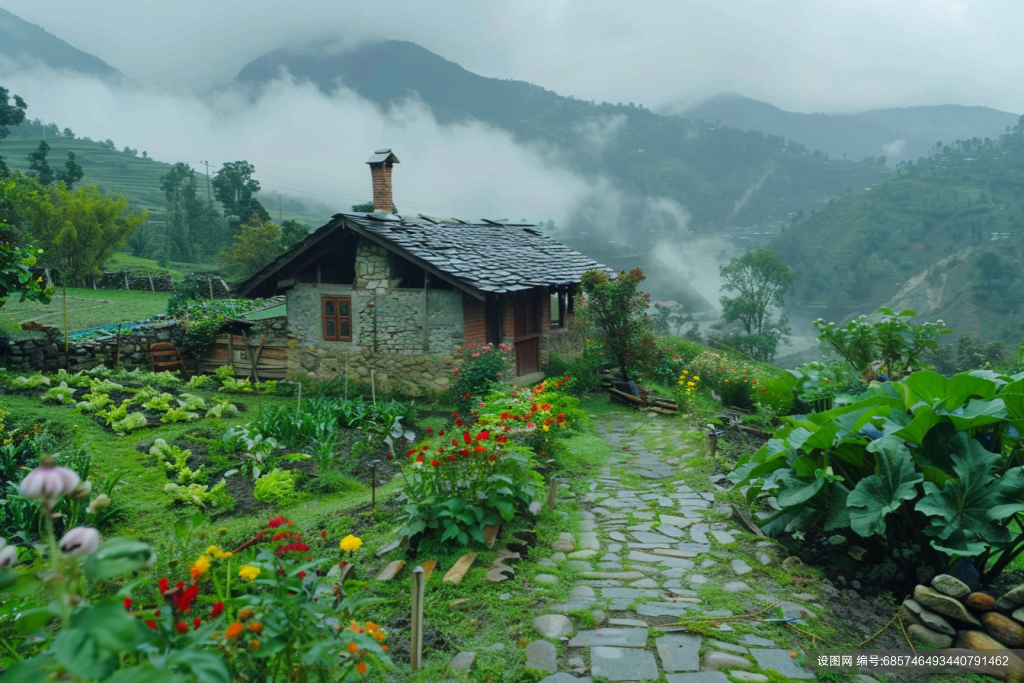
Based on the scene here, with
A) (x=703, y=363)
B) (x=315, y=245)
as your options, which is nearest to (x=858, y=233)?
(x=703, y=363)

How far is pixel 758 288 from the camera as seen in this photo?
52156mm

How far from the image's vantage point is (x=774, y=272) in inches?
2018

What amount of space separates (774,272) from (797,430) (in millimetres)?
50381

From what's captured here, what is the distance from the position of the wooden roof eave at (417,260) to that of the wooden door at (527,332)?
2379 mm

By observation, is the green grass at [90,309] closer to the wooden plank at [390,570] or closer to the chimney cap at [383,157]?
Result: the chimney cap at [383,157]

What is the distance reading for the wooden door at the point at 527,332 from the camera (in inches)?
582

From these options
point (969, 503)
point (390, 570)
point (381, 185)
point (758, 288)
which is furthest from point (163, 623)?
point (758, 288)

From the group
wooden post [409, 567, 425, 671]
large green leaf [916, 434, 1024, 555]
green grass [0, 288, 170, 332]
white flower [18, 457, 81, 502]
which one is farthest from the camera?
green grass [0, 288, 170, 332]

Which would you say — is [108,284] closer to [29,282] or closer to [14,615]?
[29,282]

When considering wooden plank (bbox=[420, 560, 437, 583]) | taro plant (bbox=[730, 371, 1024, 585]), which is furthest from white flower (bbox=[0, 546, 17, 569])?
taro plant (bbox=[730, 371, 1024, 585])

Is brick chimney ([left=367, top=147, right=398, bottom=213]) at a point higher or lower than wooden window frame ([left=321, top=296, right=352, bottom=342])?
higher

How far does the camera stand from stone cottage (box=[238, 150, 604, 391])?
13039 mm

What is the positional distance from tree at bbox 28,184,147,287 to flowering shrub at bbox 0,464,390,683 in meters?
31.3

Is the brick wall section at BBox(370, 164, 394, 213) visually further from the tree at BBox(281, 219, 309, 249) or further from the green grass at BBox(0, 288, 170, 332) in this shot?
the tree at BBox(281, 219, 309, 249)
